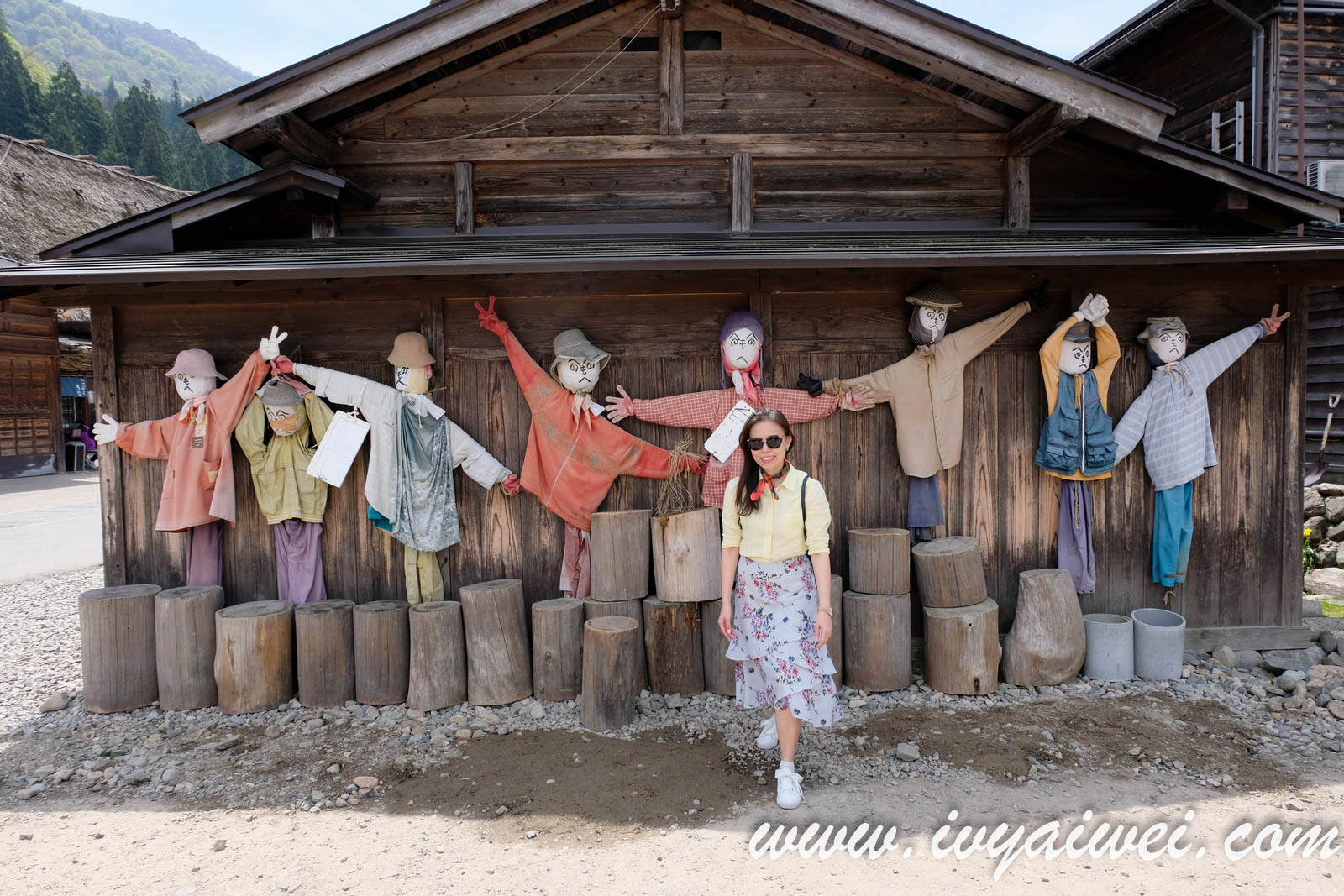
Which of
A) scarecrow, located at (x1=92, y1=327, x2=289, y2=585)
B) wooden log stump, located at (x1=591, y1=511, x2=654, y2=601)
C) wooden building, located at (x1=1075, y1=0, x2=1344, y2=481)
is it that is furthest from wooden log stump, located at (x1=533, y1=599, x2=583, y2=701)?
wooden building, located at (x1=1075, y1=0, x2=1344, y2=481)

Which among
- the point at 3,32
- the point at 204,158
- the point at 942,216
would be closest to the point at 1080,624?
the point at 942,216

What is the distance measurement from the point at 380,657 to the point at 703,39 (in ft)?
16.9

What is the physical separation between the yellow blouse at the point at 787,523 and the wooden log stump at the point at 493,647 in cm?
200

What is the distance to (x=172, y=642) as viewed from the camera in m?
5.08

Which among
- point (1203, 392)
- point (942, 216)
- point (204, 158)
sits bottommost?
point (1203, 392)

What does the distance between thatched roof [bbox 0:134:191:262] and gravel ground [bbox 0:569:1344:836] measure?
13.7 m

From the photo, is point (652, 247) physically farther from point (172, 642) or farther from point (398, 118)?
point (172, 642)

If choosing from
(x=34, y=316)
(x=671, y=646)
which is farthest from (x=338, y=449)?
(x=34, y=316)

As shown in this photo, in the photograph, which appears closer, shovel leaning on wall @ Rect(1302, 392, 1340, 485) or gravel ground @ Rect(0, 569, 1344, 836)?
gravel ground @ Rect(0, 569, 1344, 836)

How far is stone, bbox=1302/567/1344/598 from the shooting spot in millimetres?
8133

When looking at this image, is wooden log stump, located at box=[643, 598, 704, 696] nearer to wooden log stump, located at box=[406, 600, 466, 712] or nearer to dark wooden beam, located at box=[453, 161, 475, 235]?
wooden log stump, located at box=[406, 600, 466, 712]

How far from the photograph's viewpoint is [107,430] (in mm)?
5395

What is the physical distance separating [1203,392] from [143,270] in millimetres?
7216

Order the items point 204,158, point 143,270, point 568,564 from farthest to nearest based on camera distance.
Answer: point 204,158, point 568,564, point 143,270
